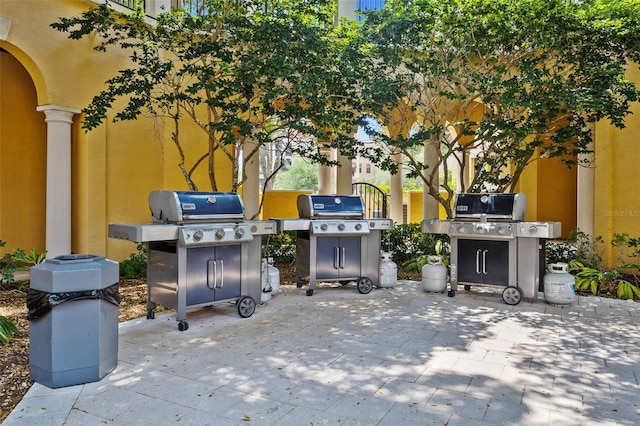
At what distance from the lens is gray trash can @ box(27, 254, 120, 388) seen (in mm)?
2883

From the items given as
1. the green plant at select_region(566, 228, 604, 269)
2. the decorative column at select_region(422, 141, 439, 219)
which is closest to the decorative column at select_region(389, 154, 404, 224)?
the decorative column at select_region(422, 141, 439, 219)

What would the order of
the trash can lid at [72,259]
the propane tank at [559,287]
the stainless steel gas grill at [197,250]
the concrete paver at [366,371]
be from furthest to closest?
the propane tank at [559,287]
the stainless steel gas grill at [197,250]
the trash can lid at [72,259]
the concrete paver at [366,371]

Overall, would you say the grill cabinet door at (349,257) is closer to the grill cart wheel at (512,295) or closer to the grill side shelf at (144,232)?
the grill cart wheel at (512,295)

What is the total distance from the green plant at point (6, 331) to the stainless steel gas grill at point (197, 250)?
43.8 inches

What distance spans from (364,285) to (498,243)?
70.3 inches

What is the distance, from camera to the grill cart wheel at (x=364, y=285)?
6.02m

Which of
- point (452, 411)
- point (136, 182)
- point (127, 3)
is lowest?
point (452, 411)

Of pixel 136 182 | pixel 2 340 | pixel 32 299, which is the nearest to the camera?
pixel 32 299

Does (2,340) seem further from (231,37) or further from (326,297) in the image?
(231,37)

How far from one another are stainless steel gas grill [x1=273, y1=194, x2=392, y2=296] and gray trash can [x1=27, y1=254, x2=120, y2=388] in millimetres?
2912

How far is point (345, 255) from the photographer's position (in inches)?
236

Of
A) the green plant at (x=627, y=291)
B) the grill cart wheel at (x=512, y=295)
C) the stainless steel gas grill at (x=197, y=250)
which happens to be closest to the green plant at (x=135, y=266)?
the stainless steel gas grill at (x=197, y=250)

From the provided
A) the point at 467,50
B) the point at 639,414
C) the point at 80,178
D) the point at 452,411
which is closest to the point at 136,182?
the point at 80,178

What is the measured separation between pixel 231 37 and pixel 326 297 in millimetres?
3656
